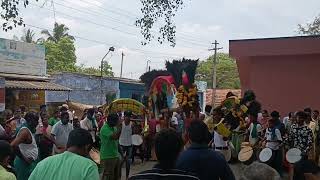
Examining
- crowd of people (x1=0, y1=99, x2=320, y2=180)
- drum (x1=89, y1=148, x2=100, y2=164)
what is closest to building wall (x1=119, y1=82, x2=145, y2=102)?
crowd of people (x1=0, y1=99, x2=320, y2=180)

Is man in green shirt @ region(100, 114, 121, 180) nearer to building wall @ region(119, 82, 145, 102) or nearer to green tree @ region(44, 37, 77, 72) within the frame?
building wall @ region(119, 82, 145, 102)

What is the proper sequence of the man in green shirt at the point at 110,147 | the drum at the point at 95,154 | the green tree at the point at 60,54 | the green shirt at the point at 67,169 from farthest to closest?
the green tree at the point at 60,54
the drum at the point at 95,154
the man in green shirt at the point at 110,147
the green shirt at the point at 67,169

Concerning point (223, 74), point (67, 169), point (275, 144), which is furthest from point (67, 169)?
point (223, 74)

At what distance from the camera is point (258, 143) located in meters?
11.3

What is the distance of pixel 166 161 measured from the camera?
11.4 ft

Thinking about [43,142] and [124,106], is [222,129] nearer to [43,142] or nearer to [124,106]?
[124,106]

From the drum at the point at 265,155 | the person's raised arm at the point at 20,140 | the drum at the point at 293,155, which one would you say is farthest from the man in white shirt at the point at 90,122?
the person's raised arm at the point at 20,140

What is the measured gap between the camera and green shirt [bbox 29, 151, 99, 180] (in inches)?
150

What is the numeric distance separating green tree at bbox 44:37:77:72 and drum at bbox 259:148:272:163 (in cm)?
3836

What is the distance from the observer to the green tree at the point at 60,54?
154 ft

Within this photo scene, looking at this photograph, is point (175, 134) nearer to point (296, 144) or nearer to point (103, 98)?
point (296, 144)

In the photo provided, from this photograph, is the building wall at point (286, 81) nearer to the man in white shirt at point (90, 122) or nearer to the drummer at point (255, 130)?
the drummer at point (255, 130)

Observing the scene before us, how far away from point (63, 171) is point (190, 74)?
7.90 metres

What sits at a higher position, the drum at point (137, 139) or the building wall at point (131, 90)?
the building wall at point (131, 90)
